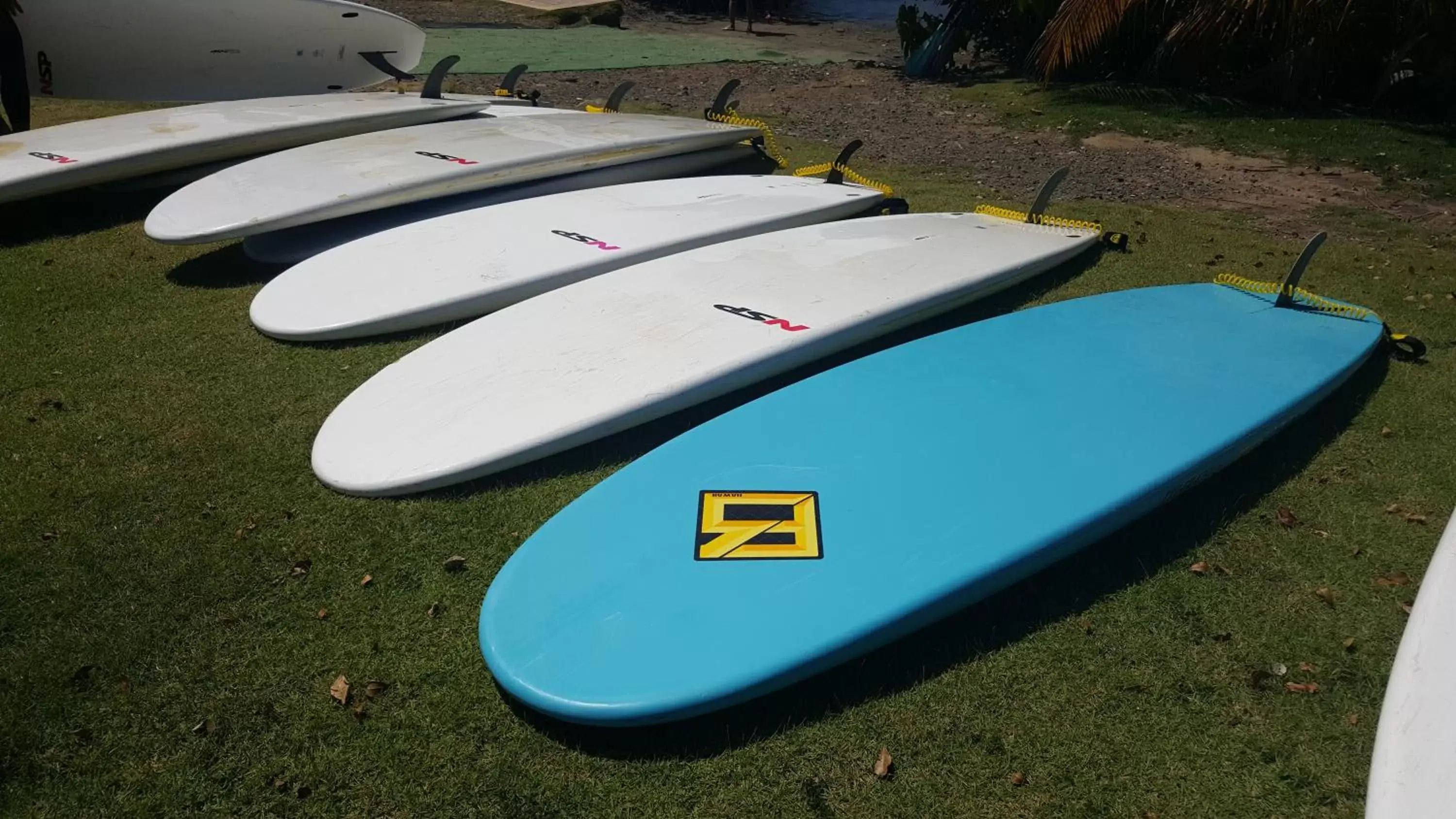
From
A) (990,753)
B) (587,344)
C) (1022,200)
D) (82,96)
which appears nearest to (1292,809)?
(990,753)

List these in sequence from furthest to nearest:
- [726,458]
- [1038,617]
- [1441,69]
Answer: [1441,69]
[726,458]
[1038,617]

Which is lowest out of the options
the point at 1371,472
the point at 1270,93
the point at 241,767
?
the point at 241,767

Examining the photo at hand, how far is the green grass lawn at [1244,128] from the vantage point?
244 inches

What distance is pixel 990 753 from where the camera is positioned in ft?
6.84

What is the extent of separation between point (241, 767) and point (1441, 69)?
8.92 metres

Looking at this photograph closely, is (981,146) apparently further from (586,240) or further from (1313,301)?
(586,240)

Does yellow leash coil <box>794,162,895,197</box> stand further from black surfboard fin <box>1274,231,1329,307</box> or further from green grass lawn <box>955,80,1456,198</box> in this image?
green grass lawn <box>955,80,1456,198</box>

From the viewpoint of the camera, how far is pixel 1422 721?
6.27 ft

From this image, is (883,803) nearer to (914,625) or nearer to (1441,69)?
(914,625)

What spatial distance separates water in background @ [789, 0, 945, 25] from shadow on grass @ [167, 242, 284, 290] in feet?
38.4

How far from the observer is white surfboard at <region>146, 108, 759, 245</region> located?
4.41 m

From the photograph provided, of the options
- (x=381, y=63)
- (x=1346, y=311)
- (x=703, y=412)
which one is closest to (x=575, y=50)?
(x=381, y=63)

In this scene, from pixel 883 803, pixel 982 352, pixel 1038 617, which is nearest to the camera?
pixel 883 803

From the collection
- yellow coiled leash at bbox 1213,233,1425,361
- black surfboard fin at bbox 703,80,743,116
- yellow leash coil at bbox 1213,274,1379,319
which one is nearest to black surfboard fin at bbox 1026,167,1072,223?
yellow leash coil at bbox 1213,274,1379,319
